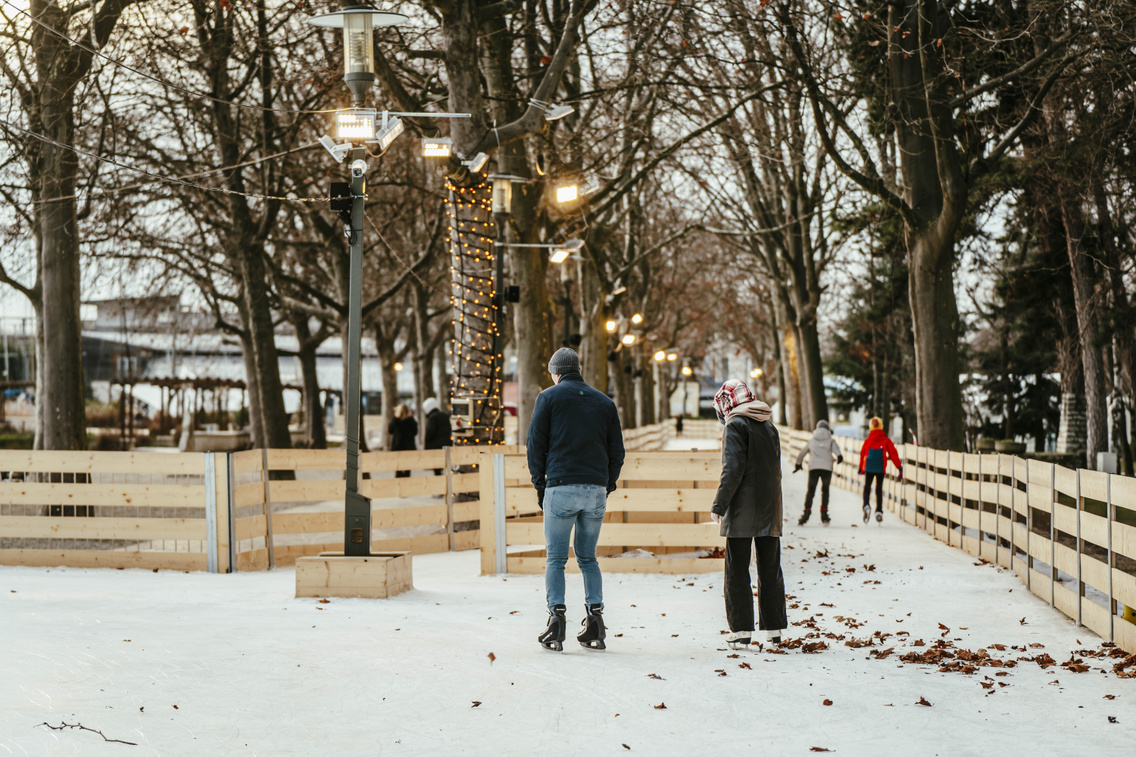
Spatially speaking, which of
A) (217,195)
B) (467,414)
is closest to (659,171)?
(217,195)

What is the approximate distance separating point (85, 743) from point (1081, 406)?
25.9 metres

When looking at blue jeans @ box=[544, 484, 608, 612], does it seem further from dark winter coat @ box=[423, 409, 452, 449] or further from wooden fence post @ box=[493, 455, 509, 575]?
dark winter coat @ box=[423, 409, 452, 449]

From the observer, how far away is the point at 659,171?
28094 mm

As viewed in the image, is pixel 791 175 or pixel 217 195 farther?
pixel 791 175

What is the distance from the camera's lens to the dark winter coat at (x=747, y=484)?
23.0ft

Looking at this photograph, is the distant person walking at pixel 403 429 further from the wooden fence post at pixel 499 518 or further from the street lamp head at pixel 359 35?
the street lamp head at pixel 359 35

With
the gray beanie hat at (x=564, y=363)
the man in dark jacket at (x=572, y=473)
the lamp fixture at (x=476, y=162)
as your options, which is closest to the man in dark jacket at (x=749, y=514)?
the man in dark jacket at (x=572, y=473)

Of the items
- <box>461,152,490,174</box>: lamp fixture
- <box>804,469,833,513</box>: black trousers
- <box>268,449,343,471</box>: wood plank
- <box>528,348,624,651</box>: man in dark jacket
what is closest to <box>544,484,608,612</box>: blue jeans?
<box>528,348,624,651</box>: man in dark jacket

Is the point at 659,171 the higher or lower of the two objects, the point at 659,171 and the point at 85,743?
the higher

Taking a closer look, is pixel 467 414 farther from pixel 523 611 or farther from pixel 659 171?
pixel 659 171

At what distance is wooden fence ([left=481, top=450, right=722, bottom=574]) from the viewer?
34.4ft

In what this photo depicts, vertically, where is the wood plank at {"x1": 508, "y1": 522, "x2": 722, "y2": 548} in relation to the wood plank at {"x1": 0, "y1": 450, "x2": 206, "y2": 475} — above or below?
below

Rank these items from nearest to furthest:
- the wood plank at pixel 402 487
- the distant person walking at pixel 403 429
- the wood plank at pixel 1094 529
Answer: the wood plank at pixel 1094 529 → the wood plank at pixel 402 487 → the distant person walking at pixel 403 429

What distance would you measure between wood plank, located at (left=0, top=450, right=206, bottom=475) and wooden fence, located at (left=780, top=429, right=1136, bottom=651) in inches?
305
